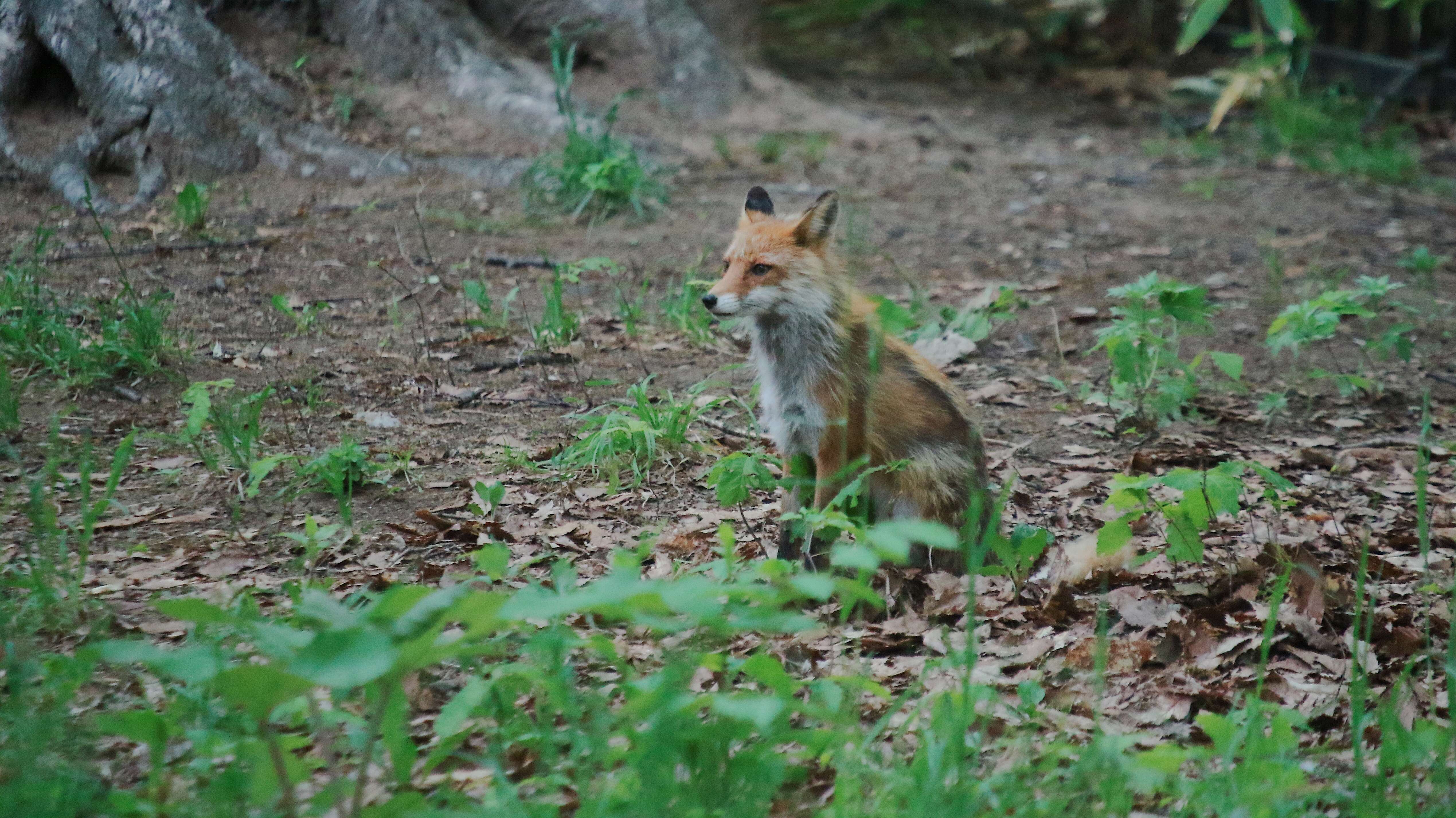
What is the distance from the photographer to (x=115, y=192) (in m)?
8.14

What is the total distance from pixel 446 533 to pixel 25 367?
2.49 m

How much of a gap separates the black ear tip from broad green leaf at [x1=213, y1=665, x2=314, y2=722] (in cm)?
348

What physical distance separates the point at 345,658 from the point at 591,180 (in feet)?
22.5

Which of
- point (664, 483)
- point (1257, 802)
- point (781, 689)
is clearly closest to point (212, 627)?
point (781, 689)

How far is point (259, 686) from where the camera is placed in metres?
2.07

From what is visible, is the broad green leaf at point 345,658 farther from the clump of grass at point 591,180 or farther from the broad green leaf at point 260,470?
the clump of grass at point 591,180

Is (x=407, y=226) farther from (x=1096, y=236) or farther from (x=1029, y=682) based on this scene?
(x=1029, y=682)

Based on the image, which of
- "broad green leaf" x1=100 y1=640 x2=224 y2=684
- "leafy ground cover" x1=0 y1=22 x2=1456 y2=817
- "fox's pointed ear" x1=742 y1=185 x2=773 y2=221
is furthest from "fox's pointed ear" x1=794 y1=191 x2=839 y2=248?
"broad green leaf" x1=100 y1=640 x2=224 y2=684

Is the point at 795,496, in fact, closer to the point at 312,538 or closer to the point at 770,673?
the point at 312,538

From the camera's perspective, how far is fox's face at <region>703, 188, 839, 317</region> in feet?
14.9

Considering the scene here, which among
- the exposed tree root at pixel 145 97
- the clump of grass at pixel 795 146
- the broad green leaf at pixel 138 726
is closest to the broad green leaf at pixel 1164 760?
the broad green leaf at pixel 138 726

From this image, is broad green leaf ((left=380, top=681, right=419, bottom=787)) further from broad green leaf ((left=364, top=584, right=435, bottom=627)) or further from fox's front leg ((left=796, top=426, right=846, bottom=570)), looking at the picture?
fox's front leg ((left=796, top=426, right=846, bottom=570))

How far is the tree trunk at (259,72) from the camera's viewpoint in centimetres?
813

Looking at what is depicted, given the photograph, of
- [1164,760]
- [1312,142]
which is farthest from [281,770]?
[1312,142]
